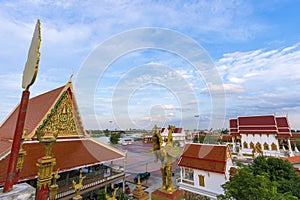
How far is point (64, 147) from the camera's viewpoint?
8.48 m

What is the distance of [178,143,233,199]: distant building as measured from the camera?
9172mm

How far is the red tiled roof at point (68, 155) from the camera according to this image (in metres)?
6.04

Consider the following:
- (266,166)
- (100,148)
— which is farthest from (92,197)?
(266,166)

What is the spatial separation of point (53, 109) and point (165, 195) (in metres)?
8.04

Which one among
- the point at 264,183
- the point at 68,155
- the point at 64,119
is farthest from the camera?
the point at 64,119

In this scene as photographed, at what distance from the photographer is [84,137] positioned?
1042 cm

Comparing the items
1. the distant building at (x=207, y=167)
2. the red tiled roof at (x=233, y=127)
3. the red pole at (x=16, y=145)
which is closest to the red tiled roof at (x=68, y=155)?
the red pole at (x=16, y=145)

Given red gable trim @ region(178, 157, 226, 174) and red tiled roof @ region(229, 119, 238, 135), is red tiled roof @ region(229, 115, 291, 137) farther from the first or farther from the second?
red gable trim @ region(178, 157, 226, 174)

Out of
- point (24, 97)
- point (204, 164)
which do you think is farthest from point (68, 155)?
point (204, 164)

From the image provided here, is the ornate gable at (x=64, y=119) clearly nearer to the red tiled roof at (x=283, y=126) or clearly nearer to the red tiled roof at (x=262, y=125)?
the red tiled roof at (x=262, y=125)

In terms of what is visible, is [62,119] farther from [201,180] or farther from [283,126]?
[283,126]

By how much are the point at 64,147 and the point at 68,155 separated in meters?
0.78

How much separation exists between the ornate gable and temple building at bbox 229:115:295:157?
17911 mm

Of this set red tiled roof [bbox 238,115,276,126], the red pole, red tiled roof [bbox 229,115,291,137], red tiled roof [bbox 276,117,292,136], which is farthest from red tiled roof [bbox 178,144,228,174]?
red tiled roof [bbox 276,117,292,136]
